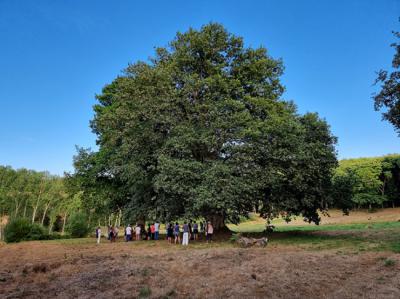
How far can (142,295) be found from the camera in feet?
31.1

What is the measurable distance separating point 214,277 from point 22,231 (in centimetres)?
2990

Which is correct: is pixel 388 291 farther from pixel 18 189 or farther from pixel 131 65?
pixel 18 189

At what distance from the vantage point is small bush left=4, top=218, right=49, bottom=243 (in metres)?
33.2

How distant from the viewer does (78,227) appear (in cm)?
4103

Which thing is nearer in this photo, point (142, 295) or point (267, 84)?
point (142, 295)

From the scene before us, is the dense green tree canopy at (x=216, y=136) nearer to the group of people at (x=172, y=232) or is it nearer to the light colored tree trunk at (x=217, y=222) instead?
the light colored tree trunk at (x=217, y=222)

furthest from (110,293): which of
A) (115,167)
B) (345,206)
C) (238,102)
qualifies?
(345,206)

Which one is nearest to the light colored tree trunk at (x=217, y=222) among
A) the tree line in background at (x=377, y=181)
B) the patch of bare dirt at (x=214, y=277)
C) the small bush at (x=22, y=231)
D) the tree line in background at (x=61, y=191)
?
the patch of bare dirt at (x=214, y=277)

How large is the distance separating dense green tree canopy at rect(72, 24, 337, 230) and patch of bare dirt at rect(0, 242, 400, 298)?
745 cm

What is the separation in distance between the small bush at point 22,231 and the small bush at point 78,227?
4.49 meters

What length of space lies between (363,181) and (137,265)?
67.6m

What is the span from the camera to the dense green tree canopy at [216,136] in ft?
74.7

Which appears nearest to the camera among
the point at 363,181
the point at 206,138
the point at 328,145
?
the point at 206,138

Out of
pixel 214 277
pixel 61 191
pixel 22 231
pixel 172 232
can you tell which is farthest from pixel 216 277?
pixel 61 191
